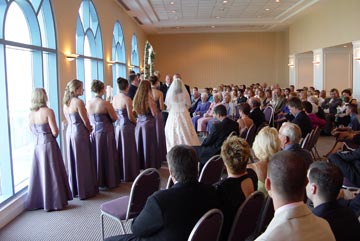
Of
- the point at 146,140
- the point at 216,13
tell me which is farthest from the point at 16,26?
the point at 216,13

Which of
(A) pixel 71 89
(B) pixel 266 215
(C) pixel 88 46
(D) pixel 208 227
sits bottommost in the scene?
(B) pixel 266 215

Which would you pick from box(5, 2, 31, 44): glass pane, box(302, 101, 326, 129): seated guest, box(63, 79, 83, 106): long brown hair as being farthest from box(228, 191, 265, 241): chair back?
box(302, 101, 326, 129): seated guest

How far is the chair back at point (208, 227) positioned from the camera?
2.25m

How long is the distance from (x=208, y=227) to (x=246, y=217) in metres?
0.46

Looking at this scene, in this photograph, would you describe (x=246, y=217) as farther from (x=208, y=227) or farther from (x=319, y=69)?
(x=319, y=69)

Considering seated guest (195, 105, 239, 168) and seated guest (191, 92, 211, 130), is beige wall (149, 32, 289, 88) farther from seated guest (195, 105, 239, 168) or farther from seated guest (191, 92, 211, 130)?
seated guest (195, 105, 239, 168)

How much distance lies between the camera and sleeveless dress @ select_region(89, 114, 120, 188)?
5887mm

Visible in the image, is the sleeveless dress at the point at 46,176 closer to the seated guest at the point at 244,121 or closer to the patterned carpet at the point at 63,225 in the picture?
the patterned carpet at the point at 63,225

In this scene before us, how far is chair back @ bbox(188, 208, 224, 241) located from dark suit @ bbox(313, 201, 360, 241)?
0.56 meters

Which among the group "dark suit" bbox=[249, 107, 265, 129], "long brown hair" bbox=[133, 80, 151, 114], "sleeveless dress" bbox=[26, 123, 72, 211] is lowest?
"sleeveless dress" bbox=[26, 123, 72, 211]

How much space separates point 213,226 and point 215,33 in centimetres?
2049

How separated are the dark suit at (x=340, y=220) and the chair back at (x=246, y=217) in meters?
0.49

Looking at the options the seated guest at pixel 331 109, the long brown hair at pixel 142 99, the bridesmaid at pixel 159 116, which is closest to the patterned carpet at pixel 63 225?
the long brown hair at pixel 142 99

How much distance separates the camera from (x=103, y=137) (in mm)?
5926
